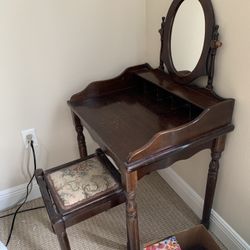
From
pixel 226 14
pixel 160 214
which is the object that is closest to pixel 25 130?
pixel 160 214

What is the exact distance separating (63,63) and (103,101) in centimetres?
→ 31

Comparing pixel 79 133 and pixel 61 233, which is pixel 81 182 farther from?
pixel 79 133

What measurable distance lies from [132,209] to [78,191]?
0.25 meters

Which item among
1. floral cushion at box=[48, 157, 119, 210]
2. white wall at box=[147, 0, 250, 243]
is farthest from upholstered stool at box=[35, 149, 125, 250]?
white wall at box=[147, 0, 250, 243]

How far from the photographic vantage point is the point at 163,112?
4.11 ft

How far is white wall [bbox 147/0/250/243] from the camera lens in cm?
101

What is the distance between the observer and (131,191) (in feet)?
3.29

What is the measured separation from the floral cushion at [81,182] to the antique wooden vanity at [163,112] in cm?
15

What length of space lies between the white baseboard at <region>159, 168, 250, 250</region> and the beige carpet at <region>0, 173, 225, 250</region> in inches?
2.0

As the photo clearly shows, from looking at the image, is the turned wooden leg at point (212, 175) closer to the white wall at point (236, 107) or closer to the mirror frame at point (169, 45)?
the white wall at point (236, 107)

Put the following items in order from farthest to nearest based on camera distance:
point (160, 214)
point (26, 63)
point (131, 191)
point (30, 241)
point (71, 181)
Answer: point (160, 214)
point (30, 241)
point (26, 63)
point (71, 181)
point (131, 191)

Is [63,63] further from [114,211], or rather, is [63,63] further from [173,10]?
[114,211]

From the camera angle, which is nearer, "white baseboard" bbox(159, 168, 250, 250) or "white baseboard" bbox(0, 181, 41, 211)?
"white baseboard" bbox(159, 168, 250, 250)

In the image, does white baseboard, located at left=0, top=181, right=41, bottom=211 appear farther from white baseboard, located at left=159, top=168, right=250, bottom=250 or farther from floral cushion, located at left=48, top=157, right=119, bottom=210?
white baseboard, located at left=159, top=168, right=250, bottom=250
